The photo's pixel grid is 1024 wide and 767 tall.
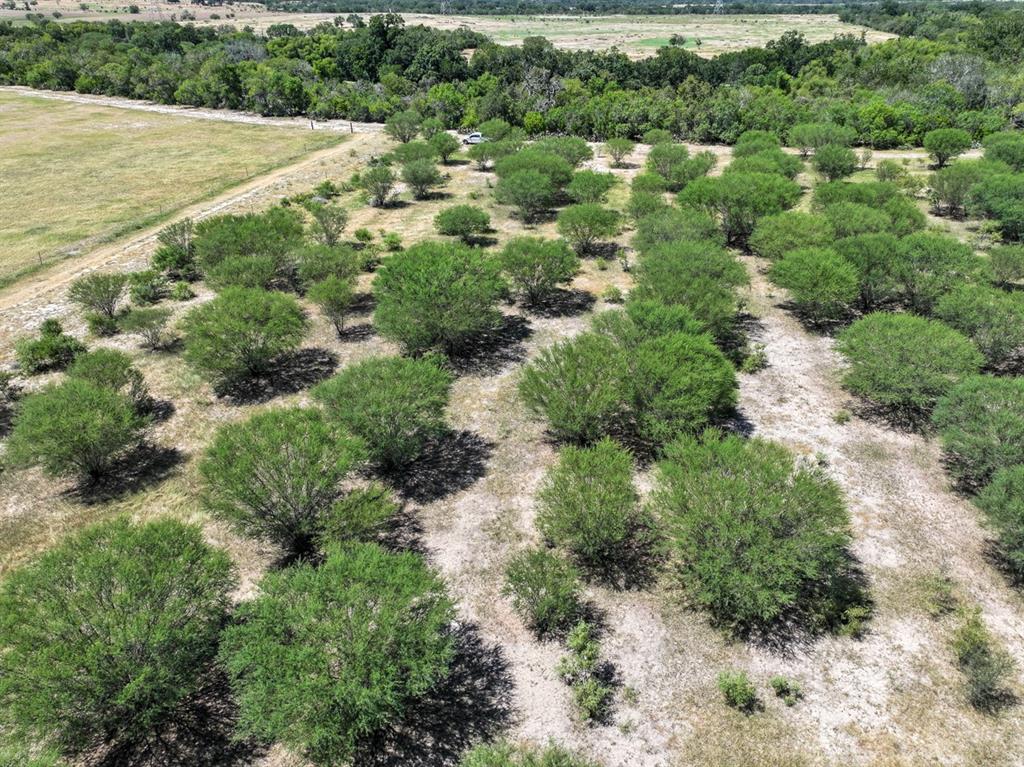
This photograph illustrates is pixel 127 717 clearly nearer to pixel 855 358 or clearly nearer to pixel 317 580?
pixel 317 580

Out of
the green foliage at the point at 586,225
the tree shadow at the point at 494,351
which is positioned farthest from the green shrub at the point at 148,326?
the green foliage at the point at 586,225

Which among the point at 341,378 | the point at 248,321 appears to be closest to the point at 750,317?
the point at 341,378

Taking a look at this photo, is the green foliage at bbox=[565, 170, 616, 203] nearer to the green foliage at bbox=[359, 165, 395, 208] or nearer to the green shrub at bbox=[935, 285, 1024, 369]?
the green foliage at bbox=[359, 165, 395, 208]

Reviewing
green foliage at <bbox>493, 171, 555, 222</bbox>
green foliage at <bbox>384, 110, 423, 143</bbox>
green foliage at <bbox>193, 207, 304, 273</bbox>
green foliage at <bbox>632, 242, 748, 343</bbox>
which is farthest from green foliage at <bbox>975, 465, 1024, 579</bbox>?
green foliage at <bbox>384, 110, 423, 143</bbox>

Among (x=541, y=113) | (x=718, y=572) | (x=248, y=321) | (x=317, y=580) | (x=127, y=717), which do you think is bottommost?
(x=127, y=717)

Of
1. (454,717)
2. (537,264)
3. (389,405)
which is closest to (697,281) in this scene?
(537,264)

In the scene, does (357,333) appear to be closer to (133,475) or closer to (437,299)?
(437,299)
